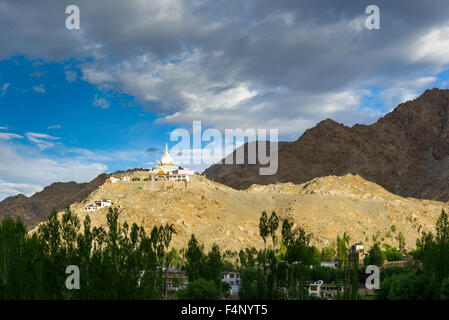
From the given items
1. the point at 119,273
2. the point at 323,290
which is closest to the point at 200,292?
the point at 119,273

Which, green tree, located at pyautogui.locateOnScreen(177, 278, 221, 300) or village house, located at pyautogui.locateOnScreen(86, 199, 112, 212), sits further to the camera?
village house, located at pyautogui.locateOnScreen(86, 199, 112, 212)

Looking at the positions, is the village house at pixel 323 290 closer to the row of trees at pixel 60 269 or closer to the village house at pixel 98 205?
the row of trees at pixel 60 269

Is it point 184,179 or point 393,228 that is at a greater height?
point 184,179

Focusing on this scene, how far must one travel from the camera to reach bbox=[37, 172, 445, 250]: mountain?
121375 millimetres

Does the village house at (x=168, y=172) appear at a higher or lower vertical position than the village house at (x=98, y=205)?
higher

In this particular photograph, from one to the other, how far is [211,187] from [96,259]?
10938cm

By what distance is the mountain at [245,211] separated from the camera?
121m

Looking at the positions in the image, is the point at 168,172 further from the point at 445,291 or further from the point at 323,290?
the point at 445,291

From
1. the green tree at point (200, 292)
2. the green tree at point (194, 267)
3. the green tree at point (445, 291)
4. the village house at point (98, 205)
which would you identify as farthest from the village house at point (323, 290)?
the village house at point (98, 205)

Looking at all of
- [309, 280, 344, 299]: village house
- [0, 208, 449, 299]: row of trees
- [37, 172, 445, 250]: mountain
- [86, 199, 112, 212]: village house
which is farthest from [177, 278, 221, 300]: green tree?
[86, 199, 112, 212]: village house

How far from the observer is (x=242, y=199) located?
152000 millimetres

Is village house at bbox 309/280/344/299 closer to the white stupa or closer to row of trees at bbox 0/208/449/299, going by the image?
row of trees at bbox 0/208/449/299
